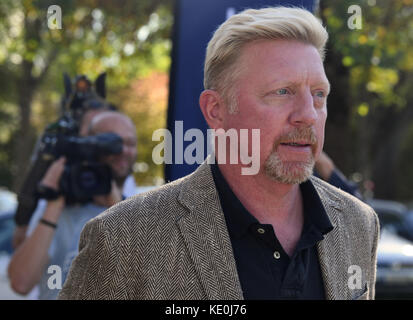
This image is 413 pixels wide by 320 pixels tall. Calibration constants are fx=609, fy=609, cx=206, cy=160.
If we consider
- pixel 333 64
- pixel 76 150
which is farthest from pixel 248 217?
pixel 333 64

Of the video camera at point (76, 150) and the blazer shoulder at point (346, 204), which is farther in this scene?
the video camera at point (76, 150)

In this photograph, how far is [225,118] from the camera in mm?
1713

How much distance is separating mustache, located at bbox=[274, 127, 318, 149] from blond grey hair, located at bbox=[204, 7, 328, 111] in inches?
7.2

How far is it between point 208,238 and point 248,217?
127 mm

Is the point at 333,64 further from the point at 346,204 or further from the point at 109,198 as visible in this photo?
the point at 346,204

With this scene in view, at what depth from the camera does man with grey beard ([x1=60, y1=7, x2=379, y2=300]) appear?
156 cm

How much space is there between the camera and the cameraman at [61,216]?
279cm

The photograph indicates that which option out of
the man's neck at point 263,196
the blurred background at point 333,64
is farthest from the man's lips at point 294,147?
the blurred background at point 333,64

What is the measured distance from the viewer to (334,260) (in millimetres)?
1684

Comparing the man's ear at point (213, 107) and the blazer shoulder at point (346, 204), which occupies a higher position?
the man's ear at point (213, 107)

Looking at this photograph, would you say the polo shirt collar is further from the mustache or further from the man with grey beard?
the mustache

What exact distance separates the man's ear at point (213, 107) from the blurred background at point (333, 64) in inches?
19.7

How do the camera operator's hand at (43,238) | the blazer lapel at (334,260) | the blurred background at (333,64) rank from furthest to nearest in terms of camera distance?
the blurred background at (333,64)
the camera operator's hand at (43,238)
the blazer lapel at (334,260)

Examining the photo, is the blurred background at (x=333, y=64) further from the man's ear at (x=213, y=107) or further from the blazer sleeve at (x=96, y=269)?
the blazer sleeve at (x=96, y=269)
